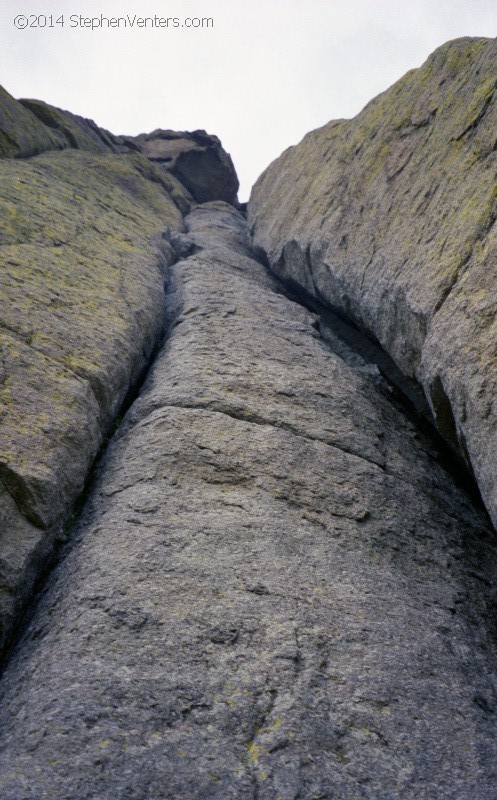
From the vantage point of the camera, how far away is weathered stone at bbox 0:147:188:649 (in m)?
5.42

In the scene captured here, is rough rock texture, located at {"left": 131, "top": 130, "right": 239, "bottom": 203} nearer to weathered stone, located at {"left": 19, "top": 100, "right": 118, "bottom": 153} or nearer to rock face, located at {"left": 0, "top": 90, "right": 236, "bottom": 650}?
weathered stone, located at {"left": 19, "top": 100, "right": 118, "bottom": 153}

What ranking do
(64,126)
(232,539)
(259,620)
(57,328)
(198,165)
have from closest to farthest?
1. (259,620)
2. (232,539)
3. (57,328)
4. (64,126)
5. (198,165)

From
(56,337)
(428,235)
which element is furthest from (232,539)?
(428,235)

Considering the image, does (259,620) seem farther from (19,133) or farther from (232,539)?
(19,133)

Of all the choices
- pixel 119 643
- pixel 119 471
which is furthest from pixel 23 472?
pixel 119 643

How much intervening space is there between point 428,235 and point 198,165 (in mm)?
23004

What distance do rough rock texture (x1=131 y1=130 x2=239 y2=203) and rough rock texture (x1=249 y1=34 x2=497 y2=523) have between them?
50.2 feet

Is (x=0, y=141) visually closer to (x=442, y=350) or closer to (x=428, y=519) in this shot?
(x=442, y=350)

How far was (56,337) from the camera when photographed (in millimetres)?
7336

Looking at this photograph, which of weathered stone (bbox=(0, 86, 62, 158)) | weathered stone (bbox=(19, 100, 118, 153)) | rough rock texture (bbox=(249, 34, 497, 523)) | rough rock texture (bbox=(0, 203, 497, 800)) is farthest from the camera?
weathered stone (bbox=(19, 100, 118, 153))

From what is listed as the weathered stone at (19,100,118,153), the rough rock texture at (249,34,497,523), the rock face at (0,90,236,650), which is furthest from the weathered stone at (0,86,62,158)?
the rough rock texture at (249,34,497,523)

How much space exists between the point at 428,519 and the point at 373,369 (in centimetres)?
414

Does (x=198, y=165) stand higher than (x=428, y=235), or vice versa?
(x=198, y=165)

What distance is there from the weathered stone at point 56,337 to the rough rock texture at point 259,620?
1.53 ft
